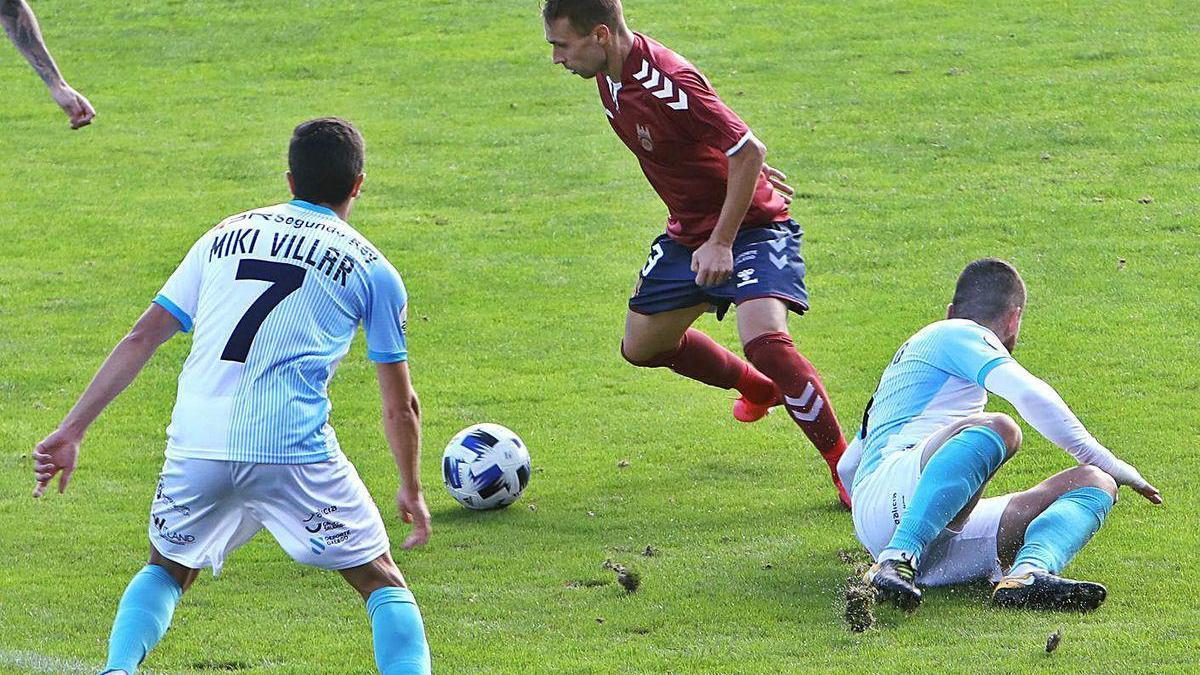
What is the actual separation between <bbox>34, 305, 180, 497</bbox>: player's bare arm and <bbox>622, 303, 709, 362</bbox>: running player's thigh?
3.61 metres

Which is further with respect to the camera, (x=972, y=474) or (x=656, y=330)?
(x=656, y=330)

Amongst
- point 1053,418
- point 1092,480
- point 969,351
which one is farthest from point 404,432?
point 1092,480

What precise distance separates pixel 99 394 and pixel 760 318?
3401 millimetres

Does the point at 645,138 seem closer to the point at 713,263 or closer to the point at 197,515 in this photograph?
the point at 713,263

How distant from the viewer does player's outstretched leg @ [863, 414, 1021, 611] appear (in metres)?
5.84

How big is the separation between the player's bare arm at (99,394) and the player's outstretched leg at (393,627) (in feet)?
2.98

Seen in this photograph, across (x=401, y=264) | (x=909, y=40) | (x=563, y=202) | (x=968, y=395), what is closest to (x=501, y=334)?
(x=401, y=264)

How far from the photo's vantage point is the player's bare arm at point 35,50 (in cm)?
707

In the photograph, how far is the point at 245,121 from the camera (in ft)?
60.4

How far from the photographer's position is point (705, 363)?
8609 millimetres

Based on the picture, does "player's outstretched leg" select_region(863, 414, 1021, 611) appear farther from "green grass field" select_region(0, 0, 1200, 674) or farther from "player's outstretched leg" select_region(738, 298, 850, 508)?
"player's outstretched leg" select_region(738, 298, 850, 508)

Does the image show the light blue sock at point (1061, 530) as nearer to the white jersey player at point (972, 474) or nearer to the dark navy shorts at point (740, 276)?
the white jersey player at point (972, 474)

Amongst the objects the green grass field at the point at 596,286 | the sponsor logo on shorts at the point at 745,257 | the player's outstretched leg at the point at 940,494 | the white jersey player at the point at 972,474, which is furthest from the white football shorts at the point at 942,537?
the sponsor logo on shorts at the point at 745,257

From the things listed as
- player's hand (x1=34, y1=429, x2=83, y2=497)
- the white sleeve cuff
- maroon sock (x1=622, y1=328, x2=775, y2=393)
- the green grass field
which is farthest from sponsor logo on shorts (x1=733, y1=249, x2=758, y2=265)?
player's hand (x1=34, y1=429, x2=83, y2=497)
